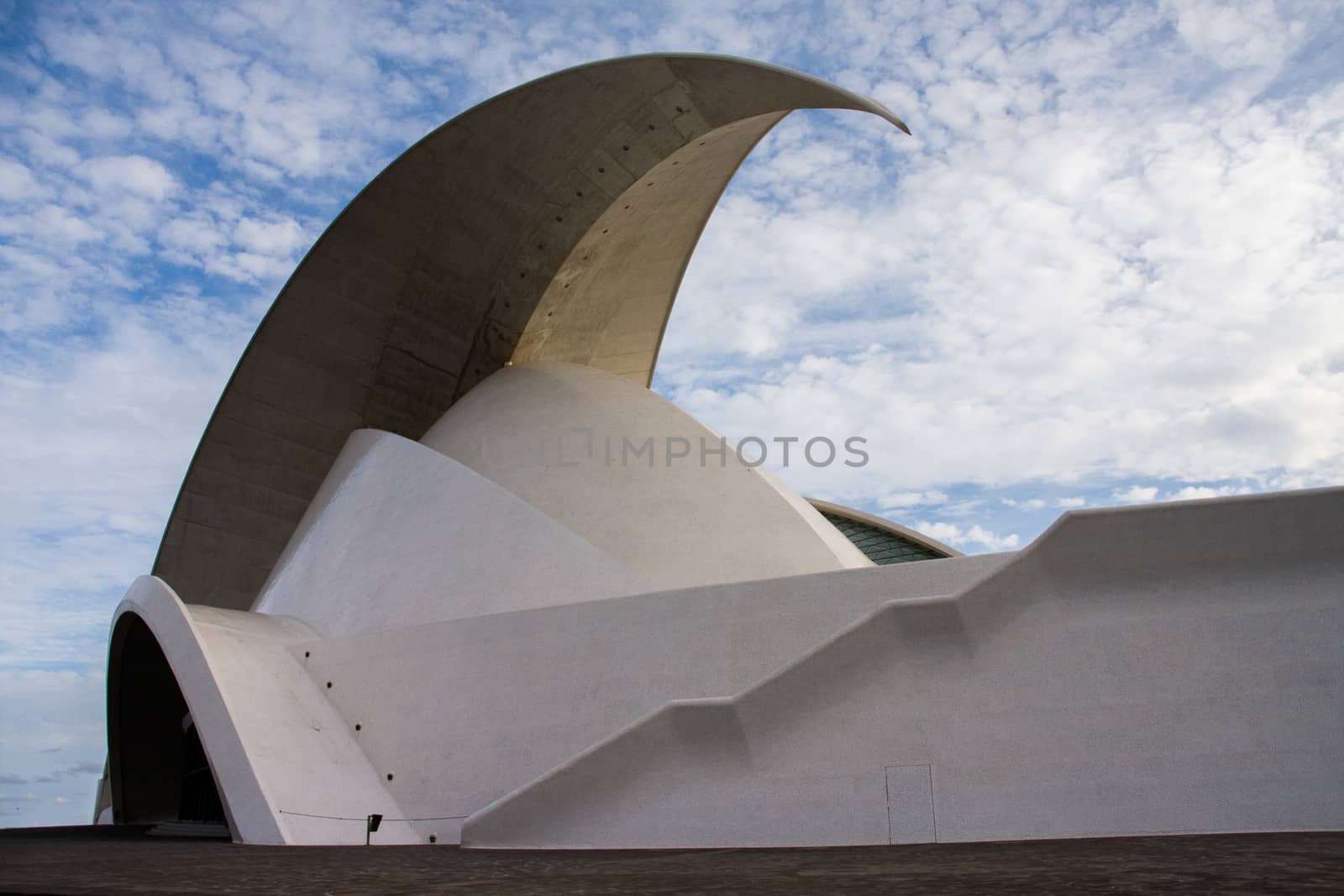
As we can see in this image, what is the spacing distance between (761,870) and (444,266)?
32.7ft

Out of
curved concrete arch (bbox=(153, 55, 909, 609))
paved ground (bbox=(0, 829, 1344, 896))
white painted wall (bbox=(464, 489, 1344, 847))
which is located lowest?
paved ground (bbox=(0, 829, 1344, 896))

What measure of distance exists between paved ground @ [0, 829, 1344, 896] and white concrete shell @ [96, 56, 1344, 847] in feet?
1.70

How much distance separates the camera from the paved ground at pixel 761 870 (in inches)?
111

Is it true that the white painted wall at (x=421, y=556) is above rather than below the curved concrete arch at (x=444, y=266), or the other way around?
below

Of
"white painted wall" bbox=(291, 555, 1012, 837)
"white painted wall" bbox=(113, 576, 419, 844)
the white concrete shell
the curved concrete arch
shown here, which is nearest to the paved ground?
the white concrete shell

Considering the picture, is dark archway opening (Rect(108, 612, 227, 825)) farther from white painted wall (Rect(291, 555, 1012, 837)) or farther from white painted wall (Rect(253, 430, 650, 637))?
white painted wall (Rect(291, 555, 1012, 837))

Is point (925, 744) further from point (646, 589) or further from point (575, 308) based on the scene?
point (575, 308)

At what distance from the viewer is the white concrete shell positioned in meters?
5.13

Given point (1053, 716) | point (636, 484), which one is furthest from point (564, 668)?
point (1053, 716)

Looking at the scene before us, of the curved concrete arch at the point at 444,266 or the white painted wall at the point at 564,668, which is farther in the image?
the curved concrete arch at the point at 444,266

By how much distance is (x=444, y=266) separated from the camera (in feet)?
40.7

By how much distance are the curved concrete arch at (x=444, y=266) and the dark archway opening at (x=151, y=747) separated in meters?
1.22

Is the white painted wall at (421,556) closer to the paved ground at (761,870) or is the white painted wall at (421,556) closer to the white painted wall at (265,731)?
the white painted wall at (265,731)

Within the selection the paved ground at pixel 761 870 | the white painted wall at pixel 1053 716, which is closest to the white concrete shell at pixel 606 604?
the white painted wall at pixel 1053 716
